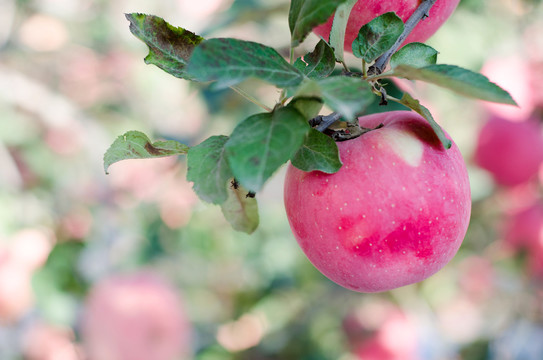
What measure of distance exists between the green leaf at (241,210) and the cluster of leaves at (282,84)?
0.06 ft

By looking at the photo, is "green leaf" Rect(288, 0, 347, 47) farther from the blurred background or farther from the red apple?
the red apple

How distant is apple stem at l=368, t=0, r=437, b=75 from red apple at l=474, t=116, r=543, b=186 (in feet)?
3.47

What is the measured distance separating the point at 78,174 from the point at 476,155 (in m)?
1.38

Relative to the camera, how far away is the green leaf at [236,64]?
30cm

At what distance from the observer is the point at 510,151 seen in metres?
1.36

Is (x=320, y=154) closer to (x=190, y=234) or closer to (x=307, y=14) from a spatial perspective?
(x=307, y=14)

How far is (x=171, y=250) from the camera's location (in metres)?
1.72

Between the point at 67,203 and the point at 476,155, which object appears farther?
the point at 67,203

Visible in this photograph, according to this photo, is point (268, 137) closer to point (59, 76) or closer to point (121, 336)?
point (121, 336)

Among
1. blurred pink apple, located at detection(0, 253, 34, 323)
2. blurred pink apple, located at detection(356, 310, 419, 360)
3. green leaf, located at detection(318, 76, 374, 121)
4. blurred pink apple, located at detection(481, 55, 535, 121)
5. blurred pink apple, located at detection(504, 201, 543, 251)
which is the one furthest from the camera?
blurred pink apple, located at detection(356, 310, 419, 360)

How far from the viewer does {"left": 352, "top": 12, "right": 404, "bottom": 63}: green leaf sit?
0.38 meters

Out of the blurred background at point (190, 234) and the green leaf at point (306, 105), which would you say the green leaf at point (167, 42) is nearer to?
the green leaf at point (306, 105)

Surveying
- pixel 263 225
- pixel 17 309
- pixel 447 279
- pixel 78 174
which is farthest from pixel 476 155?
pixel 17 309

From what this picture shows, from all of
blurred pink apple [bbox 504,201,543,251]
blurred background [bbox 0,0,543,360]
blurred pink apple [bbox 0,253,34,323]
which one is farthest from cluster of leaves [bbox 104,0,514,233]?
blurred pink apple [bbox 0,253,34,323]
